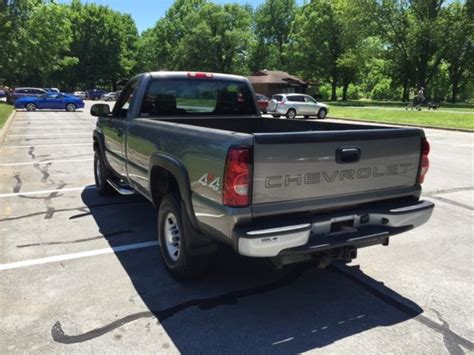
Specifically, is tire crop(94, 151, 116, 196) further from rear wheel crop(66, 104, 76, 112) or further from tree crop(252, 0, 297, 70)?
tree crop(252, 0, 297, 70)

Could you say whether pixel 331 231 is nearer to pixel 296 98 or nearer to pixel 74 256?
pixel 74 256

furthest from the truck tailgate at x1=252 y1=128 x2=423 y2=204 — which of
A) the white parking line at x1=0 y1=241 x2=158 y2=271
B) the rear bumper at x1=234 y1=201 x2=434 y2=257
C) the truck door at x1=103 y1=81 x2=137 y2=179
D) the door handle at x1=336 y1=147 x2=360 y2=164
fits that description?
the truck door at x1=103 y1=81 x2=137 y2=179

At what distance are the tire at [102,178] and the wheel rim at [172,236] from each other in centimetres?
297

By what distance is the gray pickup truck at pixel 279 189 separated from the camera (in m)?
3.14

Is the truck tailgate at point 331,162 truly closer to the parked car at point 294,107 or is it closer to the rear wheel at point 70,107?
the parked car at point 294,107

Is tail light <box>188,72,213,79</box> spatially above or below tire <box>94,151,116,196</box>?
above

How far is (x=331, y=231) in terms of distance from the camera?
3500 millimetres

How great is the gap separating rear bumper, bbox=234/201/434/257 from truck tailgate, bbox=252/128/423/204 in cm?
20

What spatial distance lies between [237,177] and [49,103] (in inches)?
1280

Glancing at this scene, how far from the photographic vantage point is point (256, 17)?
8019cm

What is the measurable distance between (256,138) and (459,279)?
106 inches

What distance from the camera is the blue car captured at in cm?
3164

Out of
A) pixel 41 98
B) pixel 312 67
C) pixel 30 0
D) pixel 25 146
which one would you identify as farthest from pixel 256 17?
pixel 25 146

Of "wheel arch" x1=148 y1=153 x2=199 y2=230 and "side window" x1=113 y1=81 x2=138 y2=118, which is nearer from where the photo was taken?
"wheel arch" x1=148 y1=153 x2=199 y2=230
